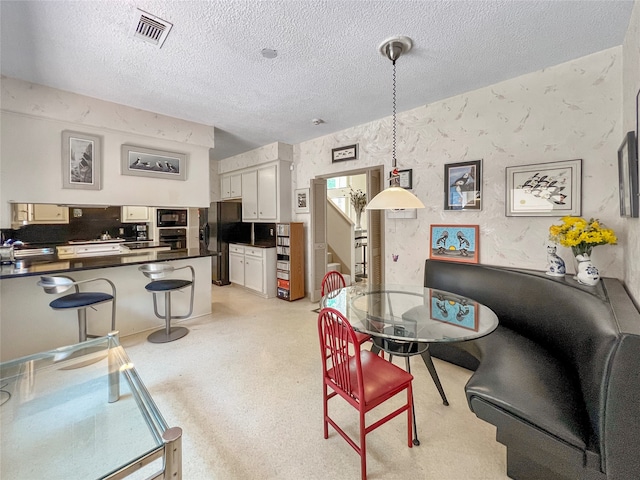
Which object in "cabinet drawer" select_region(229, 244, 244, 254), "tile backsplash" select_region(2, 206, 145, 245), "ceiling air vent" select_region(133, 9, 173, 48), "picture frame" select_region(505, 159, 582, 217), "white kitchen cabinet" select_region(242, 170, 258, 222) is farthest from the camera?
"cabinet drawer" select_region(229, 244, 244, 254)

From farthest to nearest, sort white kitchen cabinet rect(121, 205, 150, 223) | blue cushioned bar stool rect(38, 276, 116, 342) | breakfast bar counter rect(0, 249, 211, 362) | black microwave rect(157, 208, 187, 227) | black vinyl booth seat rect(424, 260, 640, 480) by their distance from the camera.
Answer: black microwave rect(157, 208, 187, 227) → white kitchen cabinet rect(121, 205, 150, 223) → breakfast bar counter rect(0, 249, 211, 362) → blue cushioned bar stool rect(38, 276, 116, 342) → black vinyl booth seat rect(424, 260, 640, 480)

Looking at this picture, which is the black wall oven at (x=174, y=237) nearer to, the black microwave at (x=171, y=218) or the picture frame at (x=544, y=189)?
the black microwave at (x=171, y=218)

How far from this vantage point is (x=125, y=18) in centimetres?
184

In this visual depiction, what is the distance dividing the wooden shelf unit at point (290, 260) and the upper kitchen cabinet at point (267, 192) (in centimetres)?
35

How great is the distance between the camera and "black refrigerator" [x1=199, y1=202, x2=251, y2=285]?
18.5 ft

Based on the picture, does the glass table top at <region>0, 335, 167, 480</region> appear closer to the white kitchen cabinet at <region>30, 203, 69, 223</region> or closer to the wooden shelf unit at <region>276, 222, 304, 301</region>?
the white kitchen cabinet at <region>30, 203, 69, 223</region>

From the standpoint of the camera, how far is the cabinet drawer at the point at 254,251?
501 cm

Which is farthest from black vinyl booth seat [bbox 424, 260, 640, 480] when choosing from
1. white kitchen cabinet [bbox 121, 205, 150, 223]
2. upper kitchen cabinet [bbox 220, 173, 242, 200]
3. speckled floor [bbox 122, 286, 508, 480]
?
upper kitchen cabinet [bbox 220, 173, 242, 200]

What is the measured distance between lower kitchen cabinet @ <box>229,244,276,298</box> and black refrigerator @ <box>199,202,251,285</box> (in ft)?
0.51

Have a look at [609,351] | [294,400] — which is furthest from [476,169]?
[294,400]

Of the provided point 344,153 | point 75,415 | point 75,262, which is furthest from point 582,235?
point 75,262

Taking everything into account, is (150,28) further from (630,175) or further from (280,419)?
(630,175)

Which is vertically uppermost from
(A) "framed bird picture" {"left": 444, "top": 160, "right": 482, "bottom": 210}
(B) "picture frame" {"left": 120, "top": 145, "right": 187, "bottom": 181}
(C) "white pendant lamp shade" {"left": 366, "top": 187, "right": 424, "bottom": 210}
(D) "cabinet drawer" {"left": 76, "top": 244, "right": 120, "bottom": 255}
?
(B) "picture frame" {"left": 120, "top": 145, "right": 187, "bottom": 181}

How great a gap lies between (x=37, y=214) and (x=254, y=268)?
3.01 m
